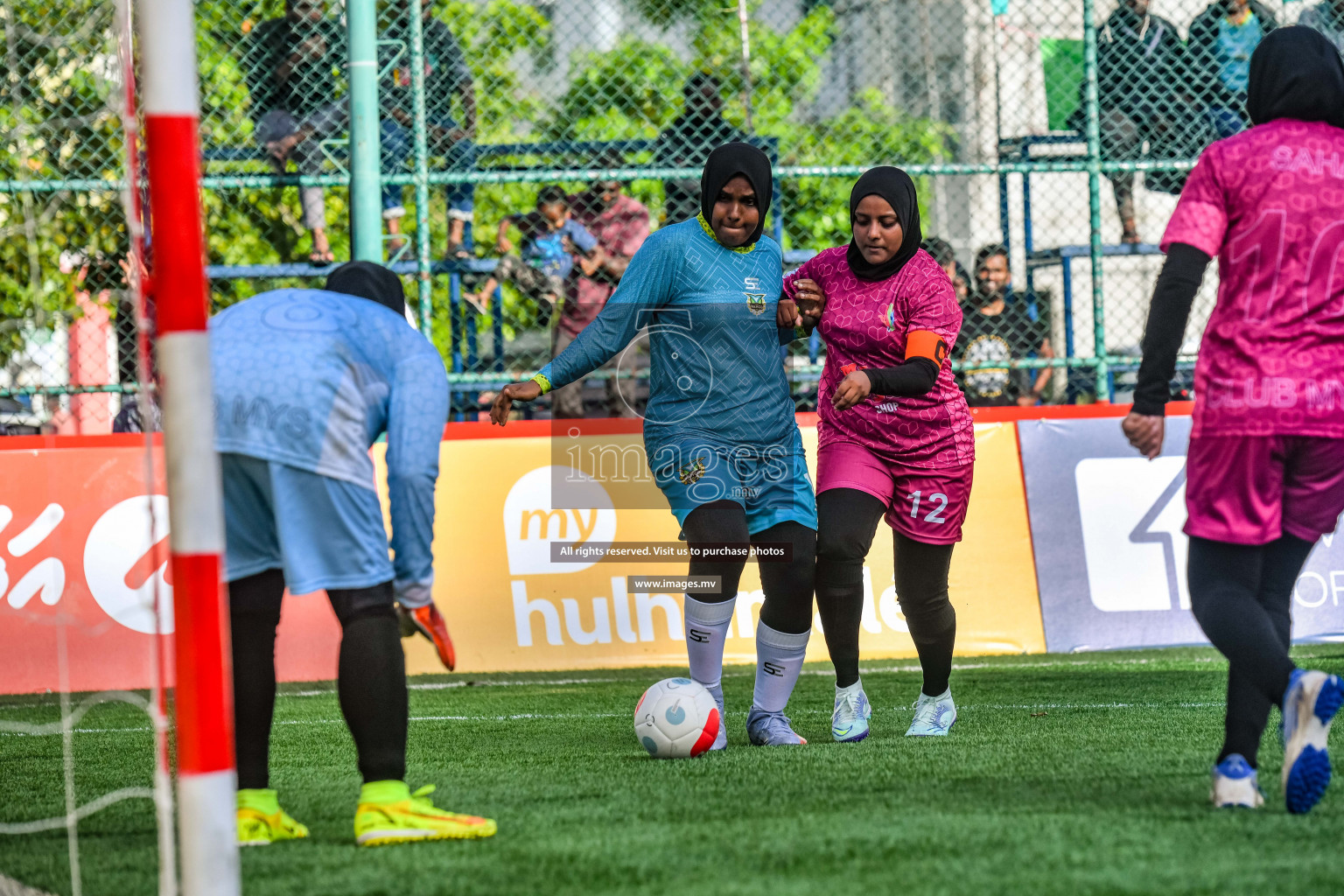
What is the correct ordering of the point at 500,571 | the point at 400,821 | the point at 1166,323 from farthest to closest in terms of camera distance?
the point at 500,571 → the point at 1166,323 → the point at 400,821

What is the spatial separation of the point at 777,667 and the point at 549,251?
4.60 metres

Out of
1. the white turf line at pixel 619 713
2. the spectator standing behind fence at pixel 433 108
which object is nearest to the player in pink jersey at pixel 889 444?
the white turf line at pixel 619 713

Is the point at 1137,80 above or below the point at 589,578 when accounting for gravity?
above

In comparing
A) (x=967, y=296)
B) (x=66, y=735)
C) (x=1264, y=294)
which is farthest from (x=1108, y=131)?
(x=66, y=735)

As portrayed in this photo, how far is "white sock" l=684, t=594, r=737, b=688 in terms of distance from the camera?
556 centimetres

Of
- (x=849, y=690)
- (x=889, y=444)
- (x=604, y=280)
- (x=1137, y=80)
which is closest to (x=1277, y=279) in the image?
(x=889, y=444)

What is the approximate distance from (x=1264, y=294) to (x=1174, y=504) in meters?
4.81

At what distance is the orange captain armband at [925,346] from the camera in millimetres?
5203

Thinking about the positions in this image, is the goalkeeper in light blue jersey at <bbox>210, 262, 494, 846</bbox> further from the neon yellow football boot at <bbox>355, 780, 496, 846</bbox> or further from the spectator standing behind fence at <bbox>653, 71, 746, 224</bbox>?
the spectator standing behind fence at <bbox>653, 71, 746, 224</bbox>

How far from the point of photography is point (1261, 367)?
12.3 ft

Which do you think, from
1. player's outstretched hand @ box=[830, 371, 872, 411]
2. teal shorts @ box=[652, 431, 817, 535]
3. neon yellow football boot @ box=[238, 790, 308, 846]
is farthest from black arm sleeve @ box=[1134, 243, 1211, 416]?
neon yellow football boot @ box=[238, 790, 308, 846]

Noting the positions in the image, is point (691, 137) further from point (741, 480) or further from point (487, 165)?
point (741, 480)

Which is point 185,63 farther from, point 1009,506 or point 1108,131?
point 1108,131

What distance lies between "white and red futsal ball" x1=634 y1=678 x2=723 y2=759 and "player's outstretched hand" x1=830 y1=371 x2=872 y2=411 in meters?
1.13
